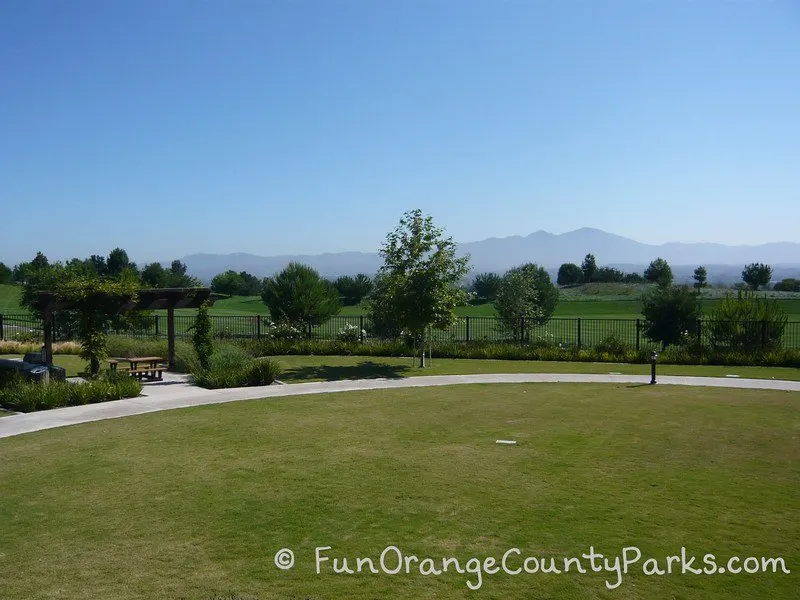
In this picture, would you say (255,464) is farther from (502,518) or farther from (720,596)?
(720,596)

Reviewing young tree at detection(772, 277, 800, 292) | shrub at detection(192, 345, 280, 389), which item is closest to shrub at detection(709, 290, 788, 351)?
shrub at detection(192, 345, 280, 389)

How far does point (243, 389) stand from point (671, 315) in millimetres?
17682

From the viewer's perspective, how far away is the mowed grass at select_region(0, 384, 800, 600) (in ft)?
19.9

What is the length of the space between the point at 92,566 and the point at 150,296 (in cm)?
1475

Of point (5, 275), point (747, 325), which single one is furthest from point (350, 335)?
point (5, 275)

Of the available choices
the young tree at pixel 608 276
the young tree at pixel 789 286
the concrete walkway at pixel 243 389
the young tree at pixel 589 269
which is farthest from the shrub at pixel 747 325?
the young tree at pixel 589 269

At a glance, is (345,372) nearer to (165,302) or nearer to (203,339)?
(203,339)

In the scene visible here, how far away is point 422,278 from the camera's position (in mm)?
21000

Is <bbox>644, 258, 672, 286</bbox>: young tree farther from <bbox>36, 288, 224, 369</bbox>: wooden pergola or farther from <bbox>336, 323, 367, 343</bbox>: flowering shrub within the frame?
<bbox>36, 288, 224, 369</bbox>: wooden pergola

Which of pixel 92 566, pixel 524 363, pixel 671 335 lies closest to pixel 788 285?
pixel 671 335

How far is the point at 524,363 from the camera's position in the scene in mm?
22281

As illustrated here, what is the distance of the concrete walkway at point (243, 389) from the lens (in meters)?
13.4

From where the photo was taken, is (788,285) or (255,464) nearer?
(255,464)

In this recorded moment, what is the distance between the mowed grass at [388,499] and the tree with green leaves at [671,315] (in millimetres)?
13186
